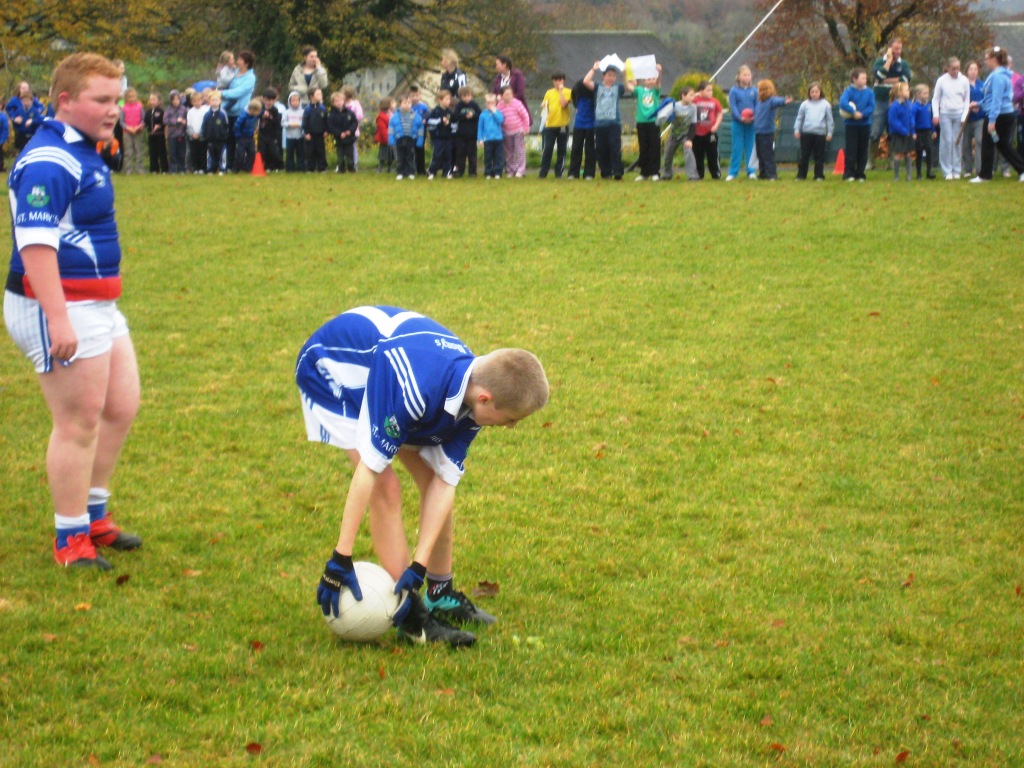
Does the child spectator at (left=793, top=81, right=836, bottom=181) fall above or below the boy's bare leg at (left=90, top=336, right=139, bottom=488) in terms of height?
above

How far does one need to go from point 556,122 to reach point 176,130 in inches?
396

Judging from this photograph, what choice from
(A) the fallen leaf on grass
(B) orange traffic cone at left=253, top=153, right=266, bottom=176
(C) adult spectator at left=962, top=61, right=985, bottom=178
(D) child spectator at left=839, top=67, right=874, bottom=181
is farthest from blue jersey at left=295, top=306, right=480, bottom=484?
(B) orange traffic cone at left=253, top=153, right=266, bottom=176

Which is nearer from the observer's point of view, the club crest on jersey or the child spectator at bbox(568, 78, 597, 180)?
the club crest on jersey

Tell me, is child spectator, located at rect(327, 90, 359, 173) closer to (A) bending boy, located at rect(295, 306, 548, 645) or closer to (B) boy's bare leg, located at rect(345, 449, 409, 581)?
(A) bending boy, located at rect(295, 306, 548, 645)

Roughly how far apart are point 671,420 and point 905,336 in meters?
3.38

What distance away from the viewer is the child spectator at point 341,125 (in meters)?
25.8

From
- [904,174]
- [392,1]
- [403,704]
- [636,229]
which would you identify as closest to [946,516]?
[403,704]

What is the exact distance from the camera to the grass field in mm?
4172

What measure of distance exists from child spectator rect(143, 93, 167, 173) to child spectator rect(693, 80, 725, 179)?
519 inches

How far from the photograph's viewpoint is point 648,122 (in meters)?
21.3

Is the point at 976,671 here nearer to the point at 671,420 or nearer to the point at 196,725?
the point at 196,725

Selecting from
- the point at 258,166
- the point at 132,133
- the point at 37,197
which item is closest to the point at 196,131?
the point at 132,133

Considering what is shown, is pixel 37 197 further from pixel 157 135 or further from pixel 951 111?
pixel 157 135

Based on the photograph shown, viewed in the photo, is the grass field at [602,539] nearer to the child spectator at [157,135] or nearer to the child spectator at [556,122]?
the child spectator at [556,122]
